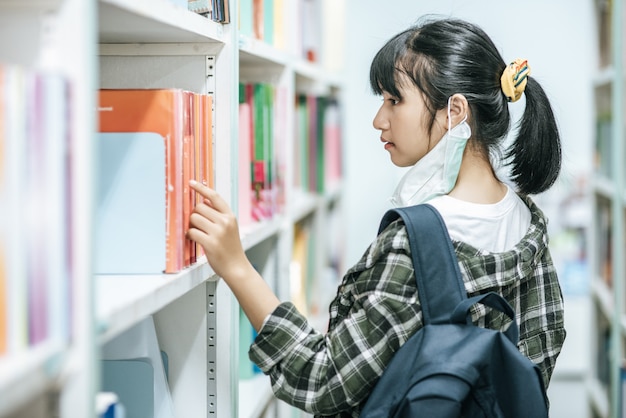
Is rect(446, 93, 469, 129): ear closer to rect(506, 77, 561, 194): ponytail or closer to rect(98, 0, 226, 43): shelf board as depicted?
rect(506, 77, 561, 194): ponytail

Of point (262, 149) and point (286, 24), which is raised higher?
point (286, 24)

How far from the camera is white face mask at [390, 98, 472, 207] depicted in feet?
4.31

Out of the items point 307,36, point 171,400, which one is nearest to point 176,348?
point 171,400

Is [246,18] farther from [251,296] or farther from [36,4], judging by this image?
[36,4]

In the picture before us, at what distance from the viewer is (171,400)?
4.45ft

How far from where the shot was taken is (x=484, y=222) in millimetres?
1263

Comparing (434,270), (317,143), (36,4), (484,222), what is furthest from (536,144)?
(317,143)

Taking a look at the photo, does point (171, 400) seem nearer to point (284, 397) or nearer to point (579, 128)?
point (284, 397)

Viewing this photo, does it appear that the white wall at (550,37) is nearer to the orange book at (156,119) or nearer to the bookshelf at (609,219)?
the bookshelf at (609,219)

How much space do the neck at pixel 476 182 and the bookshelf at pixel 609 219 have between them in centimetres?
131

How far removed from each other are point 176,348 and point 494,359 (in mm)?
548

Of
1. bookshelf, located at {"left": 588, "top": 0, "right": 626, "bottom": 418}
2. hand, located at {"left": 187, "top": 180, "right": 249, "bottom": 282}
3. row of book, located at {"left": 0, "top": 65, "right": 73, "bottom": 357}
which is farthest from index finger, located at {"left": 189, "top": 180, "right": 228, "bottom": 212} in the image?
bookshelf, located at {"left": 588, "top": 0, "right": 626, "bottom": 418}

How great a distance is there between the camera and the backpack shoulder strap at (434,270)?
3.78ft

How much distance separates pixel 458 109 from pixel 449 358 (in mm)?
436
